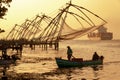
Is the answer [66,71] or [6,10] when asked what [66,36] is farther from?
[6,10]

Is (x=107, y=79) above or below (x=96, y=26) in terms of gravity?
below

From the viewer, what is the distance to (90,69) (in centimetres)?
4356

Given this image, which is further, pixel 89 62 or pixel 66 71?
pixel 89 62

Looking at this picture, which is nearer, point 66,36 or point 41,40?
point 66,36

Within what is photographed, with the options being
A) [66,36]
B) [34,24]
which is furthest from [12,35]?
[66,36]

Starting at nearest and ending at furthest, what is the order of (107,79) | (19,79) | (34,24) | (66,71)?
(19,79) → (107,79) → (66,71) → (34,24)

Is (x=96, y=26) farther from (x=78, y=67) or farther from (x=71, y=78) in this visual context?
(x=71, y=78)

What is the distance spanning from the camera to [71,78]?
115 ft

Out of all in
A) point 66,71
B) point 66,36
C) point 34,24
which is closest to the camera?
point 66,71

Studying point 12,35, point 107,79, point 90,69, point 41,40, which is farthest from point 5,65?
point 12,35

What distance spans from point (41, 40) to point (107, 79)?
56.8 m

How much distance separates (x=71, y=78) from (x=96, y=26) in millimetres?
11742

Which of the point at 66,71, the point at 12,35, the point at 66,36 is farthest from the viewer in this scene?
the point at 12,35

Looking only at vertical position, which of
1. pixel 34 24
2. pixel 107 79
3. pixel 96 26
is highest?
pixel 34 24
